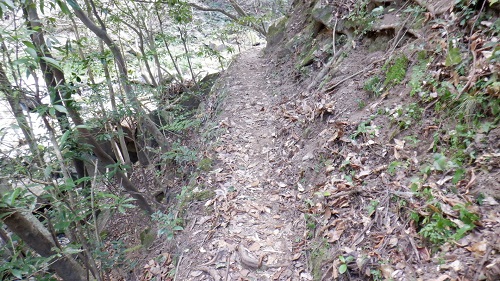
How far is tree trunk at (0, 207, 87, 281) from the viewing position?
285 cm

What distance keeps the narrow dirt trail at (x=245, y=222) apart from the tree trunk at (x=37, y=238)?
118cm

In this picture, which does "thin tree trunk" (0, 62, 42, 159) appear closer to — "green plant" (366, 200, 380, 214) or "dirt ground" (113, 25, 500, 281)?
"dirt ground" (113, 25, 500, 281)

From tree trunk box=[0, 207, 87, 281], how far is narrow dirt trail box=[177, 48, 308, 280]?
3.88 feet

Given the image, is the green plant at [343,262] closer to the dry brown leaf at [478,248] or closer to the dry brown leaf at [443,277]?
the dry brown leaf at [443,277]

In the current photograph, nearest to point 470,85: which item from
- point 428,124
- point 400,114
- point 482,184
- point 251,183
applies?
point 428,124

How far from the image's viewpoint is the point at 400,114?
11.8 ft

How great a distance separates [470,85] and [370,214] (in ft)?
5.23

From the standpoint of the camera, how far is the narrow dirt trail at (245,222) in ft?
11.2

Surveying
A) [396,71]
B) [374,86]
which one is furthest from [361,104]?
[396,71]

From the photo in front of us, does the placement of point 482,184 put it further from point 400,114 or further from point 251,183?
point 251,183

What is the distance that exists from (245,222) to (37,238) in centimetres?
230

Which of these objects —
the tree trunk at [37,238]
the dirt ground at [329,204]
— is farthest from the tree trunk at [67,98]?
the dirt ground at [329,204]

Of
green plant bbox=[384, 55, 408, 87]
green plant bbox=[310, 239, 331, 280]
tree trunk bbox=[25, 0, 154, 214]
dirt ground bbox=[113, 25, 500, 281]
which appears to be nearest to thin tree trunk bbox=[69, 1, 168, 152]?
tree trunk bbox=[25, 0, 154, 214]

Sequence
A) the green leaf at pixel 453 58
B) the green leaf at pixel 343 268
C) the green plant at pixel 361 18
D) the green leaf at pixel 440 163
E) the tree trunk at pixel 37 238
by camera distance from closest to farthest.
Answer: the green leaf at pixel 440 163 → the green leaf at pixel 343 268 → the tree trunk at pixel 37 238 → the green leaf at pixel 453 58 → the green plant at pixel 361 18
